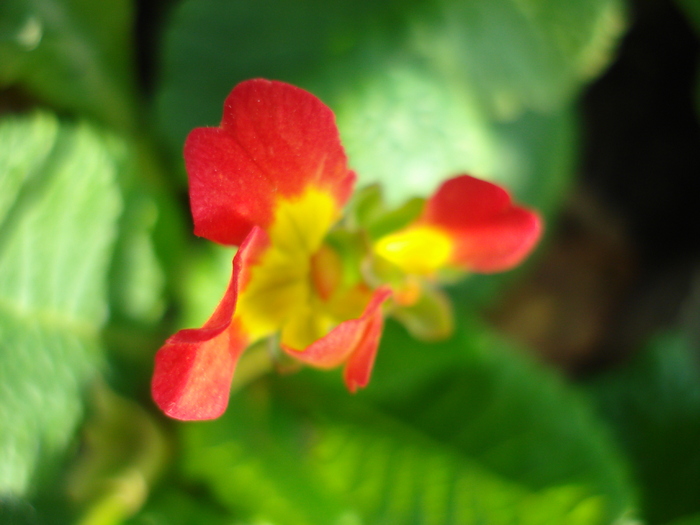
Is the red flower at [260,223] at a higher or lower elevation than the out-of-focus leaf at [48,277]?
higher

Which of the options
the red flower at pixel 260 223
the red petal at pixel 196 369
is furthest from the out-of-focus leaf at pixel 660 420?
the red petal at pixel 196 369

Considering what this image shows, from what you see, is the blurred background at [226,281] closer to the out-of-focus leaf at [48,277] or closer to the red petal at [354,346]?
the out-of-focus leaf at [48,277]

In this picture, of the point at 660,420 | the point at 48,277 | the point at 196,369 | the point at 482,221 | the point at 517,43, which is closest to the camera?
the point at 196,369

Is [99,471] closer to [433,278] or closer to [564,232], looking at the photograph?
[433,278]

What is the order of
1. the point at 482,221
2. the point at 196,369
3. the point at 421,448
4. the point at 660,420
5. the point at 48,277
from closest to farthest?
the point at 196,369, the point at 482,221, the point at 48,277, the point at 421,448, the point at 660,420

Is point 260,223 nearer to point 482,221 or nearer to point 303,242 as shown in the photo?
point 303,242

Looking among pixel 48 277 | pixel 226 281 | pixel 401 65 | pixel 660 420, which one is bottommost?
pixel 660 420

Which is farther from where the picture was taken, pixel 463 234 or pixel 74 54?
pixel 74 54

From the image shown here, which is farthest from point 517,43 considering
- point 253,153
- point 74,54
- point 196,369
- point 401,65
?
point 196,369
